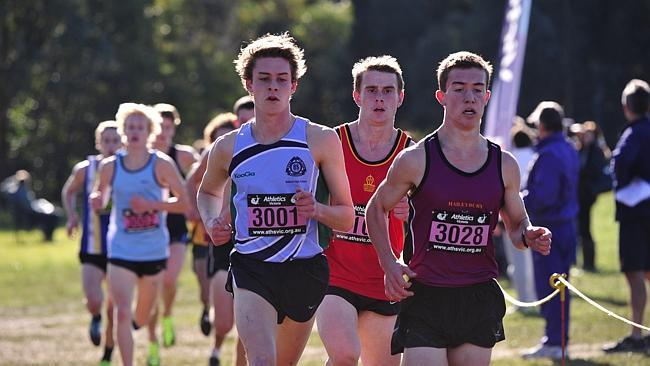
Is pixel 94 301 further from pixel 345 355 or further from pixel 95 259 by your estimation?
pixel 345 355

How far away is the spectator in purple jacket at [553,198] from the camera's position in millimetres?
12523

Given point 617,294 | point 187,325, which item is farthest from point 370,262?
point 617,294

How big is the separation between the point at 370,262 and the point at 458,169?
1.57m

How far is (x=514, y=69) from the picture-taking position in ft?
58.5

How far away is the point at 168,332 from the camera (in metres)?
14.2

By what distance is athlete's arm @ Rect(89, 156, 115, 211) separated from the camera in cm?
1126

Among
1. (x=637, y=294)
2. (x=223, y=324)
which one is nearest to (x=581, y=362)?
(x=637, y=294)

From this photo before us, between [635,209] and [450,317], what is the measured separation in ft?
20.9

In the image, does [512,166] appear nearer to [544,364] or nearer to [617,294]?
[544,364]

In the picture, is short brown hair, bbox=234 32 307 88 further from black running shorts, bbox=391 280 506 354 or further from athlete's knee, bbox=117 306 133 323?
athlete's knee, bbox=117 306 133 323

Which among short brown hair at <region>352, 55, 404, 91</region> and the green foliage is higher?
the green foliage

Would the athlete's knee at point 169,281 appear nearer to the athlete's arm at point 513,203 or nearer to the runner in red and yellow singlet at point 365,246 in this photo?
the runner in red and yellow singlet at point 365,246

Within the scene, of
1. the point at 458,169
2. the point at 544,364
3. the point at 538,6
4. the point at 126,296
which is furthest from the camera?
the point at 538,6

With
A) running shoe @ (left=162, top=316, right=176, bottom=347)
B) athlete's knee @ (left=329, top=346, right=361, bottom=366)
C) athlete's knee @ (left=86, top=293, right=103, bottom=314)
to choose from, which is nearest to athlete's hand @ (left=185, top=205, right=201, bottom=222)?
athlete's knee @ (left=86, top=293, right=103, bottom=314)
